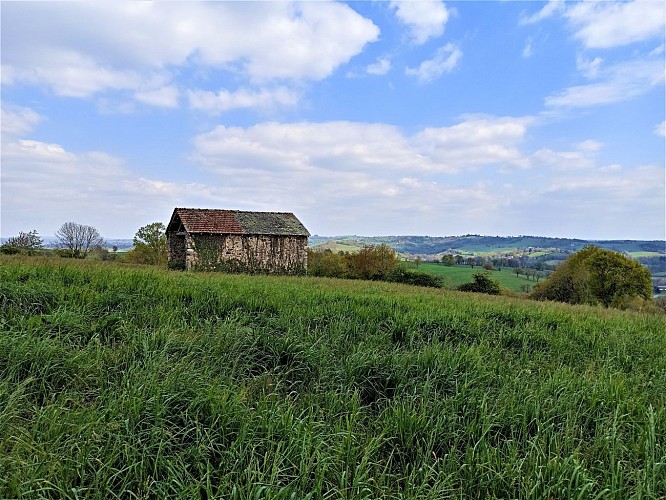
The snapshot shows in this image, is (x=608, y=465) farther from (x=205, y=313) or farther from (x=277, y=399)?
(x=205, y=313)

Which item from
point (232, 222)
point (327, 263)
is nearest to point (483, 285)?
point (327, 263)

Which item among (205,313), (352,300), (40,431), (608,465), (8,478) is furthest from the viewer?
(352,300)

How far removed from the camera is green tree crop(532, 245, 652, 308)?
122 ft

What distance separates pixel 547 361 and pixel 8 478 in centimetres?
679

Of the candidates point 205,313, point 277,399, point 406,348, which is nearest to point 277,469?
point 277,399

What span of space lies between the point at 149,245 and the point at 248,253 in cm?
3152

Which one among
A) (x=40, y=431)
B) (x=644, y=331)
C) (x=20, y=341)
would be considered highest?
(x=20, y=341)

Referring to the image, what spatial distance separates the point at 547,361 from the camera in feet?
21.4

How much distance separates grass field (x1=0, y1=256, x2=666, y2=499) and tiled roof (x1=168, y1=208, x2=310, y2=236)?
19902 mm

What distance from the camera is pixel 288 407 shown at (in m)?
3.85

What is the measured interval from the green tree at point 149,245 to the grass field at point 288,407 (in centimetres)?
4815

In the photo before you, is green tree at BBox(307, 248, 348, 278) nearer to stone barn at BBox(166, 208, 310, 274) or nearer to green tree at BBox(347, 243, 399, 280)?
green tree at BBox(347, 243, 399, 280)

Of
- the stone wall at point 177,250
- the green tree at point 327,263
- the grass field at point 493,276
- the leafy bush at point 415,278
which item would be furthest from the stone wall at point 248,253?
the grass field at point 493,276

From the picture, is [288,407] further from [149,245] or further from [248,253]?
[149,245]
